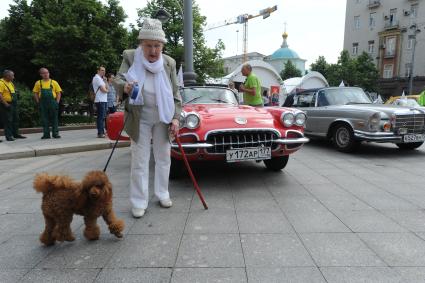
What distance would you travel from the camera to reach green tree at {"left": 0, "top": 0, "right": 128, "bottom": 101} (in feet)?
47.3

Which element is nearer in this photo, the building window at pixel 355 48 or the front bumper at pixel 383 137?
the front bumper at pixel 383 137

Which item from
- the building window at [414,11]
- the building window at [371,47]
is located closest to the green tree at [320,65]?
the building window at [371,47]

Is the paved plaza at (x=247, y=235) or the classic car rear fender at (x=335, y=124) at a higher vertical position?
the classic car rear fender at (x=335, y=124)

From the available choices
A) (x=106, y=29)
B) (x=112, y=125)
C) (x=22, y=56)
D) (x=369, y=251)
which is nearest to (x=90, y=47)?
(x=106, y=29)

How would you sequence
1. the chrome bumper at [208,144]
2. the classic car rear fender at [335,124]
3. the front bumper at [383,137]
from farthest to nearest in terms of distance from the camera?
the classic car rear fender at [335,124], the front bumper at [383,137], the chrome bumper at [208,144]

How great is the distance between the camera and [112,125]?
18.7ft

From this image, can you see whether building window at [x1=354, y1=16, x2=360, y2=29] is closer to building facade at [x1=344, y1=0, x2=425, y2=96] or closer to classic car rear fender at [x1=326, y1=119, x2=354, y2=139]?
building facade at [x1=344, y1=0, x2=425, y2=96]

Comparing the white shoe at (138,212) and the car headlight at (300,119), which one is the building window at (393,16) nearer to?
the car headlight at (300,119)

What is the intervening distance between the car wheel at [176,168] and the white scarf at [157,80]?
1372 mm

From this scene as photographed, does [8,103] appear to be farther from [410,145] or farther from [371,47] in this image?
[371,47]

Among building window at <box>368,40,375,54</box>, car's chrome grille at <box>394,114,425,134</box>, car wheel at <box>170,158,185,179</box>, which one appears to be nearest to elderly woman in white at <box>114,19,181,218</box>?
car wheel at <box>170,158,185,179</box>

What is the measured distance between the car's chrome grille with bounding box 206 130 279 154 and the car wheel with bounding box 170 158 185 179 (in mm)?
684

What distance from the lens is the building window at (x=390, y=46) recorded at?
47419mm

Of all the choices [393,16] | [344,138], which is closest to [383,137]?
[344,138]
